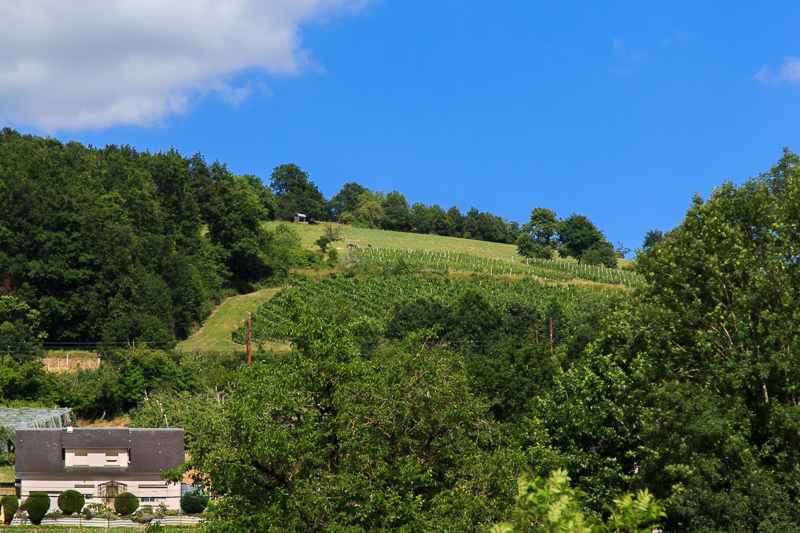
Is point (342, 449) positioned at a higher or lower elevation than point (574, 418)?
higher

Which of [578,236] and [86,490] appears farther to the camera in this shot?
[578,236]

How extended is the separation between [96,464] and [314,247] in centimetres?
6048

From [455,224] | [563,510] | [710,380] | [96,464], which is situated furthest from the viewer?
[455,224]

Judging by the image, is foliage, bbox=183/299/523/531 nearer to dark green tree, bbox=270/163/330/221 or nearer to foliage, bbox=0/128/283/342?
foliage, bbox=0/128/283/342

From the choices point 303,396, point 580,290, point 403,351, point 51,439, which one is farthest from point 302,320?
point 580,290

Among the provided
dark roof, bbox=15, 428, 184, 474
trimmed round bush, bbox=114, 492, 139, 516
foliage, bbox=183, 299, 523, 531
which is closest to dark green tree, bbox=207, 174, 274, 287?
dark roof, bbox=15, 428, 184, 474

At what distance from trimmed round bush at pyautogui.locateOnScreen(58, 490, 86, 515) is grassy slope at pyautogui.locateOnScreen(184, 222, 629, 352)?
24.0m

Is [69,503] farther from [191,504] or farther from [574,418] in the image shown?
[574,418]

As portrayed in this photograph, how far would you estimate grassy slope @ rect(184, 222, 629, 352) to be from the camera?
6456 cm

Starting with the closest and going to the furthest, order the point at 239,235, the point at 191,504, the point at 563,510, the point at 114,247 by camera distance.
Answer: the point at 563,510 → the point at 191,504 → the point at 114,247 → the point at 239,235

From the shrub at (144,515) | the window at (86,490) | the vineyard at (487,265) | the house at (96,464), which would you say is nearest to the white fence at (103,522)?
the shrub at (144,515)

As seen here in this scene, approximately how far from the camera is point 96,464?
37.8 meters

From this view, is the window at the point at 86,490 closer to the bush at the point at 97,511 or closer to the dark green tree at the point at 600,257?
the bush at the point at 97,511

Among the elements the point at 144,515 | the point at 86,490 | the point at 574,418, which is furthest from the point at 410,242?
the point at 574,418
